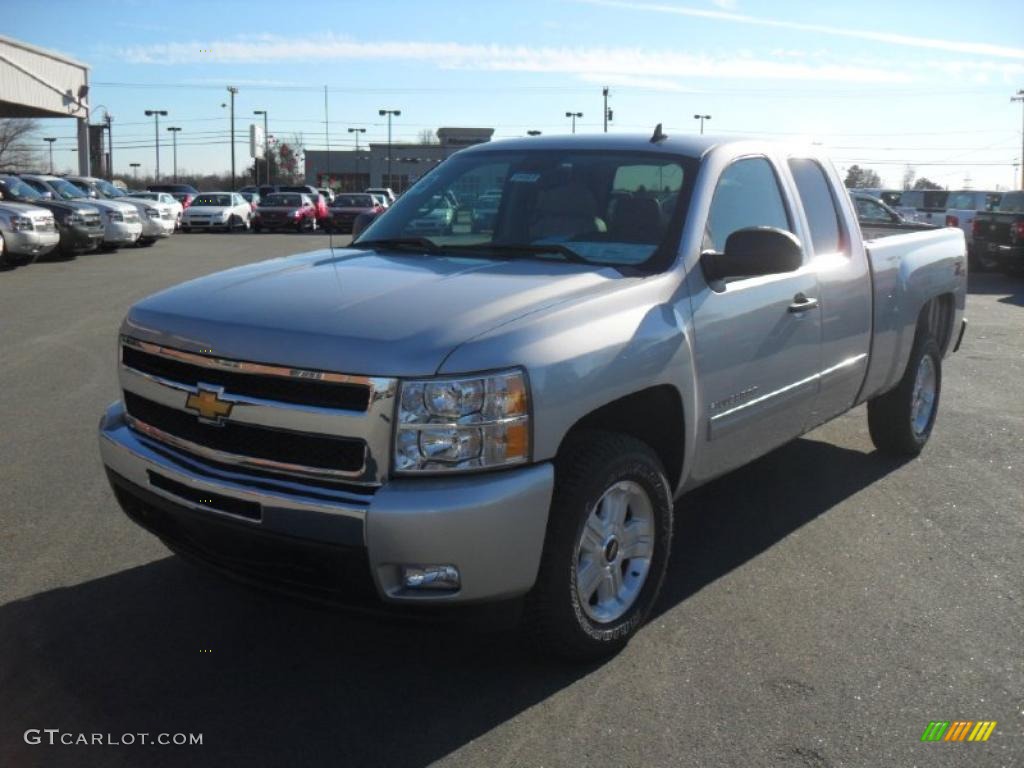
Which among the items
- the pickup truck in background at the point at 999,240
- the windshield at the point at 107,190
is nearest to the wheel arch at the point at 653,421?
the pickup truck in background at the point at 999,240

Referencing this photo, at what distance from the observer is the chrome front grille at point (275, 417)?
3211 millimetres

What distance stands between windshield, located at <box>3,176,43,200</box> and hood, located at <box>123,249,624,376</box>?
19.7 metres

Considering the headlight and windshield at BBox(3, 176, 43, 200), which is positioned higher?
windshield at BBox(3, 176, 43, 200)

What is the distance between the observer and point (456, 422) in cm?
321

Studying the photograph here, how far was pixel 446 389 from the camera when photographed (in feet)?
10.5

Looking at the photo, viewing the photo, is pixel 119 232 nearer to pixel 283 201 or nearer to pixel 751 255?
pixel 283 201

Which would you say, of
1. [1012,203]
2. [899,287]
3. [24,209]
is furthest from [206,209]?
[899,287]

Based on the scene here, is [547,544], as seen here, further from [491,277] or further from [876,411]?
[876,411]

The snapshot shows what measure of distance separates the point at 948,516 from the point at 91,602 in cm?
421

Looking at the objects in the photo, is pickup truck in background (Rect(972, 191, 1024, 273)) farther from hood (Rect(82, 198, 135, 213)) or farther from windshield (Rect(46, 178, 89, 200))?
windshield (Rect(46, 178, 89, 200))

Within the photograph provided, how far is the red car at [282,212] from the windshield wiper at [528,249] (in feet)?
124

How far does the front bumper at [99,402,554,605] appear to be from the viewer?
3135 mm

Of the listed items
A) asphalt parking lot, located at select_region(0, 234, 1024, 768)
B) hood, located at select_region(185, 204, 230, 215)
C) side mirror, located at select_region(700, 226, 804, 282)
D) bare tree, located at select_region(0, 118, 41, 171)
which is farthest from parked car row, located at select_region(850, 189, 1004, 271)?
bare tree, located at select_region(0, 118, 41, 171)

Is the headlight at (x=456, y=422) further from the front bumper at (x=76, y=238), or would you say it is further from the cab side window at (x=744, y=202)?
the front bumper at (x=76, y=238)
